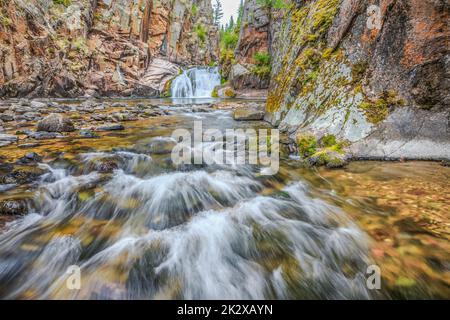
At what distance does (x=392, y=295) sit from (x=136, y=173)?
13.7 feet

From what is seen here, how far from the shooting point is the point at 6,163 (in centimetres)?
436

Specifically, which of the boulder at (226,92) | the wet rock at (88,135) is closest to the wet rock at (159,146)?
the wet rock at (88,135)

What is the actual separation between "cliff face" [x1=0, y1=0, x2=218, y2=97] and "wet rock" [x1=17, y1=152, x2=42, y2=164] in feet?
53.3

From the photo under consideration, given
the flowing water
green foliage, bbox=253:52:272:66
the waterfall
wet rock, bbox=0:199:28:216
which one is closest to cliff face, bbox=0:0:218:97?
the waterfall

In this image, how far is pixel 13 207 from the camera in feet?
9.80

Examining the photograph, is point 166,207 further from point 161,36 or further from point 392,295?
point 161,36

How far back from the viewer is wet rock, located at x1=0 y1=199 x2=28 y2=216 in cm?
295

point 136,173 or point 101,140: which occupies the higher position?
point 101,140

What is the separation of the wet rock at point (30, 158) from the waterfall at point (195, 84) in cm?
2611

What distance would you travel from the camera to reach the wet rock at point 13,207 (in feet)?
9.68

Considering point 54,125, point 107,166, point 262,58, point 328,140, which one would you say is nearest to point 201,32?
point 262,58

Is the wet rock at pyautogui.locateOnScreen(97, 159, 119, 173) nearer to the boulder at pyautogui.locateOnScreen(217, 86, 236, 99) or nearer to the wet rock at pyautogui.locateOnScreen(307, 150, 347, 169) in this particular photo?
the wet rock at pyautogui.locateOnScreen(307, 150, 347, 169)

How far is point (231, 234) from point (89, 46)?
2960 cm

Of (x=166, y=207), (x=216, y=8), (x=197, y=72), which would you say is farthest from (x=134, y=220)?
(x=216, y=8)
